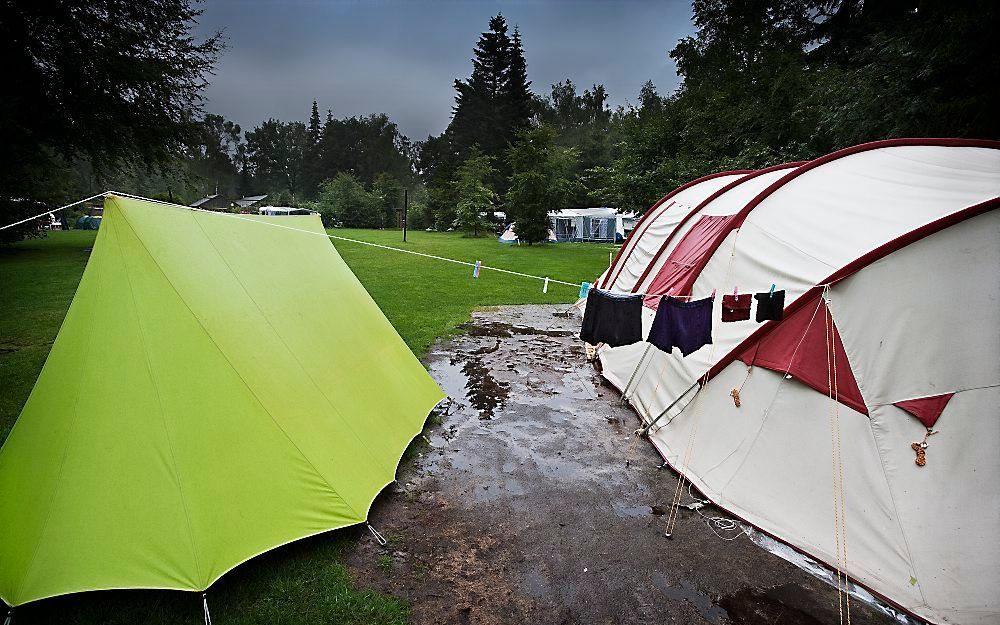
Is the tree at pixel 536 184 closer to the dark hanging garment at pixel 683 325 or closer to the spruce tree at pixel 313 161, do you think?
the dark hanging garment at pixel 683 325

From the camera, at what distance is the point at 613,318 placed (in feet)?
15.7

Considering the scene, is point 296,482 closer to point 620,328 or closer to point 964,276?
point 620,328

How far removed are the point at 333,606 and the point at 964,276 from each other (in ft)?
16.3

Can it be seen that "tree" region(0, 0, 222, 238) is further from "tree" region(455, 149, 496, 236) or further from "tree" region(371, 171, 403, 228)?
"tree" region(371, 171, 403, 228)

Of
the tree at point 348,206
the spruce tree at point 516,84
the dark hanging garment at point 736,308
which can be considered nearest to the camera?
the dark hanging garment at point 736,308

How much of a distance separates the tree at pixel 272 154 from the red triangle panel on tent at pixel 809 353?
91039 millimetres

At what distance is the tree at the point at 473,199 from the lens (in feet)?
121

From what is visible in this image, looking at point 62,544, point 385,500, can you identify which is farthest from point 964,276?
point 62,544

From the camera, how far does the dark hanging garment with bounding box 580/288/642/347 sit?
4.70 metres

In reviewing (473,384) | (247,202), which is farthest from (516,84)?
(473,384)

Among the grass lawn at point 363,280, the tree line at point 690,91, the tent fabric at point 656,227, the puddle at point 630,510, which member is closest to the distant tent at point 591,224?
the tree line at point 690,91

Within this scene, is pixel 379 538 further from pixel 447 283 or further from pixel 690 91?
pixel 690 91

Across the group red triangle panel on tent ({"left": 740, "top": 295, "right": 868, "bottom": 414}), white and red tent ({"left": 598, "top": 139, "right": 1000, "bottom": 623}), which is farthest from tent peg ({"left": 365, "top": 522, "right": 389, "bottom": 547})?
red triangle panel on tent ({"left": 740, "top": 295, "right": 868, "bottom": 414})

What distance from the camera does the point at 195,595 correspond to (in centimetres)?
316
